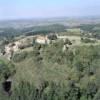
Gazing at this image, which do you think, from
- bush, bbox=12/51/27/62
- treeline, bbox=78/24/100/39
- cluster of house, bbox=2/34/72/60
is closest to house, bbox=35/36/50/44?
cluster of house, bbox=2/34/72/60

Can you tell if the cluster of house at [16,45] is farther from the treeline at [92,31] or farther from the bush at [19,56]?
the treeline at [92,31]

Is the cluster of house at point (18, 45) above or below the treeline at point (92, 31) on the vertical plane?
above

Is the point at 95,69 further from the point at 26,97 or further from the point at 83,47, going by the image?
the point at 26,97

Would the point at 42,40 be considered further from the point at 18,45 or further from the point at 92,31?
the point at 92,31

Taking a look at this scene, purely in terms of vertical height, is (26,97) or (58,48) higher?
(58,48)

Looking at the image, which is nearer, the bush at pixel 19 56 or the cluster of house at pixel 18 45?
the bush at pixel 19 56

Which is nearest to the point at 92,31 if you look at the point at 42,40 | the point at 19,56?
the point at 42,40

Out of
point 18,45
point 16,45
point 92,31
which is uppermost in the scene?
point 18,45

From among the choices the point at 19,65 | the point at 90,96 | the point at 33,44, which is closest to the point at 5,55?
the point at 33,44

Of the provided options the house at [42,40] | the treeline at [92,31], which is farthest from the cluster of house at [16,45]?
the treeline at [92,31]

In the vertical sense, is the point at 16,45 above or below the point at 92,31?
above

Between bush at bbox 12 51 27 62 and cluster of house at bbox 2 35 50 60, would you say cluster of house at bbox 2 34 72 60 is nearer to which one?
cluster of house at bbox 2 35 50 60
